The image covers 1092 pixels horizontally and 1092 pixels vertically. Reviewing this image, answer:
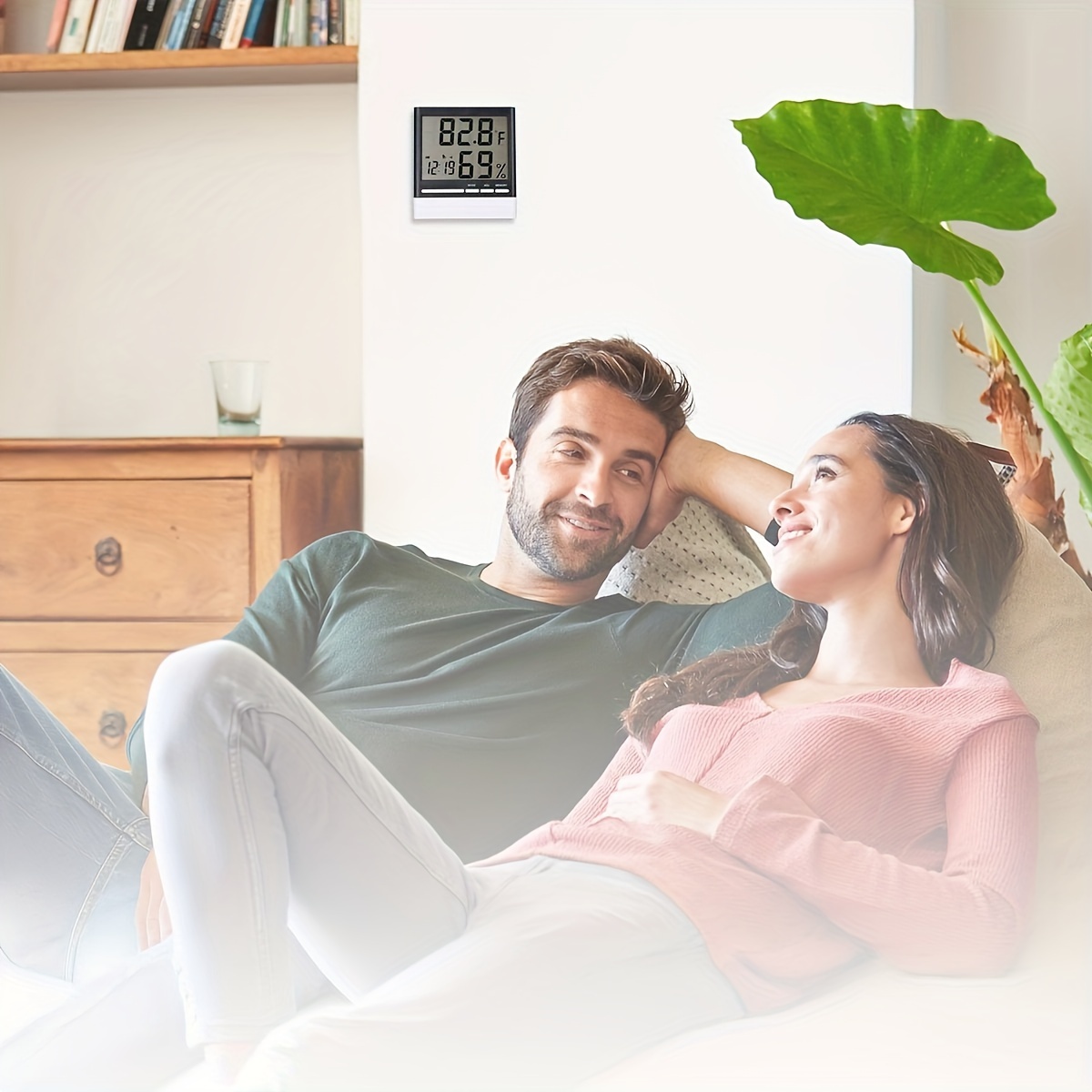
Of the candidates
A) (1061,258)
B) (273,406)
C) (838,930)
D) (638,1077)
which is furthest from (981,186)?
(273,406)

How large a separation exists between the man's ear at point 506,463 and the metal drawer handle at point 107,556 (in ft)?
1.81

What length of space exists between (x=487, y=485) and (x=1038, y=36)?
95cm

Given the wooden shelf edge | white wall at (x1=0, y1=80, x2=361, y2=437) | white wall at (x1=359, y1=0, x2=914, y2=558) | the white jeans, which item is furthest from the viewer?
white wall at (x1=0, y1=80, x2=361, y2=437)

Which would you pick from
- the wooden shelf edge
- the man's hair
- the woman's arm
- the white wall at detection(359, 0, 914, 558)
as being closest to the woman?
the woman's arm

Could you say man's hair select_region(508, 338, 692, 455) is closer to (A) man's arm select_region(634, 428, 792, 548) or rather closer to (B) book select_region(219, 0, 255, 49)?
(A) man's arm select_region(634, 428, 792, 548)

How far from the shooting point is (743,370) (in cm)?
144

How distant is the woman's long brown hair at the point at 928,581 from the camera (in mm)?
1106

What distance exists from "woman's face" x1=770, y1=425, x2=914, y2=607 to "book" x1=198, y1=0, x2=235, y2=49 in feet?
3.71

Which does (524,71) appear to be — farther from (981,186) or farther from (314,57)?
(981,186)

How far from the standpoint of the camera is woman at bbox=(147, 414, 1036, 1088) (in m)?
0.96

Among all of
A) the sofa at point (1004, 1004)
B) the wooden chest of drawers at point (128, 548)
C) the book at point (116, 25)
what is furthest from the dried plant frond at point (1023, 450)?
the book at point (116, 25)

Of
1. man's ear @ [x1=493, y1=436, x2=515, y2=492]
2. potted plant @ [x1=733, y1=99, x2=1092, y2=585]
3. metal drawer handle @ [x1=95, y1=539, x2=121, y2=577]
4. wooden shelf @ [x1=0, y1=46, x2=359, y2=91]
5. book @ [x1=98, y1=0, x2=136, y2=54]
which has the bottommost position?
metal drawer handle @ [x1=95, y1=539, x2=121, y2=577]

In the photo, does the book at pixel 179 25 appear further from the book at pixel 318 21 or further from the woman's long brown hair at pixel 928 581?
the woman's long brown hair at pixel 928 581

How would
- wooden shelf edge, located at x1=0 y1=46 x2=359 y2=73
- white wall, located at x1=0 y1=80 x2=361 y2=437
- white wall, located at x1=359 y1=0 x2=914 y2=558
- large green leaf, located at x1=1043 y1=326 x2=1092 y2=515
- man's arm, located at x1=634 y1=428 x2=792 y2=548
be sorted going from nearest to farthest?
1. large green leaf, located at x1=1043 y1=326 x2=1092 y2=515
2. man's arm, located at x1=634 y1=428 x2=792 y2=548
3. white wall, located at x1=359 y1=0 x2=914 y2=558
4. wooden shelf edge, located at x1=0 y1=46 x2=359 y2=73
5. white wall, located at x1=0 y1=80 x2=361 y2=437
